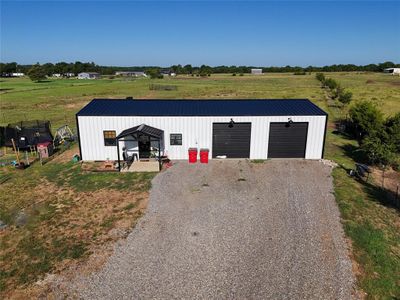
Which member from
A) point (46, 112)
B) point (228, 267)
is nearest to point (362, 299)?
point (228, 267)

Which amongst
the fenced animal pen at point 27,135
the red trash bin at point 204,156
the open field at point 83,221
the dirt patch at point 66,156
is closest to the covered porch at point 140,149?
the open field at point 83,221

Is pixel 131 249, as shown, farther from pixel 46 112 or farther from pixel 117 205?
pixel 46 112

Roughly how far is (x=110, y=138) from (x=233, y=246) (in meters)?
13.4

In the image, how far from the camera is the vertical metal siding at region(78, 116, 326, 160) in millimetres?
21219

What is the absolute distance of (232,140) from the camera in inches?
858

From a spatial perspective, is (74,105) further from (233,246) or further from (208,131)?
(233,246)

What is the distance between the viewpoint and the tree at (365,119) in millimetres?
26345

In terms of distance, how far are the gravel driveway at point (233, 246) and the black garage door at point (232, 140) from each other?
4.37m

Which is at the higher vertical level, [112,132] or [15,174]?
[112,132]

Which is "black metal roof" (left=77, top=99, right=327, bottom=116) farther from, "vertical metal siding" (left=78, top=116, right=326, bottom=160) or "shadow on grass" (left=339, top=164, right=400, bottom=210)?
"shadow on grass" (left=339, top=164, right=400, bottom=210)

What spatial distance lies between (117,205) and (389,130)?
20030 mm

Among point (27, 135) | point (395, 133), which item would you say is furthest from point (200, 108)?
point (27, 135)

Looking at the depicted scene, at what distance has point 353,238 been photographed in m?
12.1

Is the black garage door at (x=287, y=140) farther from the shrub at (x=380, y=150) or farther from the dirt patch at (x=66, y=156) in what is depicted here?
the dirt patch at (x=66, y=156)
